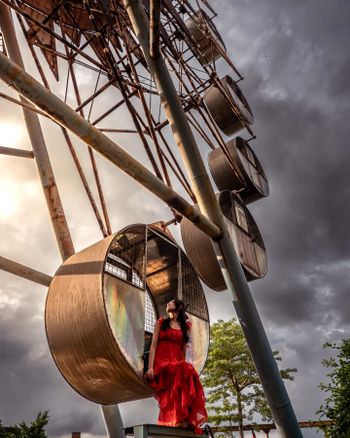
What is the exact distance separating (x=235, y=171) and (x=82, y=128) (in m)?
7.03

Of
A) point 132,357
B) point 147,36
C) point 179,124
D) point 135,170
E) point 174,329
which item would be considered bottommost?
point 132,357

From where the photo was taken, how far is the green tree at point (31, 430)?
Answer: 15298 millimetres

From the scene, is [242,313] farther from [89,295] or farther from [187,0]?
[187,0]

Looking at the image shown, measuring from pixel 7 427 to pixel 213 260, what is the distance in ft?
47.0

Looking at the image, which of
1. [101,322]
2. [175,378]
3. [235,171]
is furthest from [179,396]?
[235,171]

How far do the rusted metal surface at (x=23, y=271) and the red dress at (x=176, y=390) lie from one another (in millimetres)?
2784

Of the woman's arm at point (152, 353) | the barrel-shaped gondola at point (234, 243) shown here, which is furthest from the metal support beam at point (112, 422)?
the barrel-shaped gondola at point (234, 243)

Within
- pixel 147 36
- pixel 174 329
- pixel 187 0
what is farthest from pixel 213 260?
pixel 187 0

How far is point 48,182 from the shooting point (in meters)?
7.02

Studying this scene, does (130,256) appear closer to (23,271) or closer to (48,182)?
(23,271)

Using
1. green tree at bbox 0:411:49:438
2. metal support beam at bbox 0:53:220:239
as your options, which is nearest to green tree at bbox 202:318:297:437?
green tree at bbox 0:411:49:438

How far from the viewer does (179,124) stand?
584cm

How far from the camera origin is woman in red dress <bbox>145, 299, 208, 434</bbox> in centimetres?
432

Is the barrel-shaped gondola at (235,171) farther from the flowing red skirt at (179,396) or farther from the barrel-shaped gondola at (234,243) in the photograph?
the flowing red skirt at (179,396)
